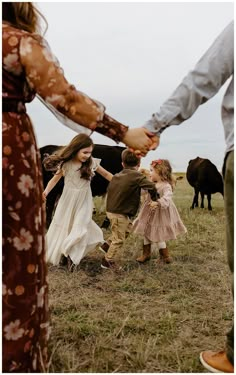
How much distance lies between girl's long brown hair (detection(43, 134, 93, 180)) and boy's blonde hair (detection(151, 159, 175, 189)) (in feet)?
2.44

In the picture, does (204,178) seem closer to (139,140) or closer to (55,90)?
(139,140)

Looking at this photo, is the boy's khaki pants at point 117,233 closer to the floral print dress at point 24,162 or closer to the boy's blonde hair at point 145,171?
the boy's blonde hair at point 145,171

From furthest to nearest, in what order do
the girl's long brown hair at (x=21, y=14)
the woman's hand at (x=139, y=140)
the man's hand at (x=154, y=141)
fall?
1. the man's hand at (x=154, y=141)
2. the woman's hand at (x=139, y=140)
3. the girl's long brown hair at (x=21, y=14)

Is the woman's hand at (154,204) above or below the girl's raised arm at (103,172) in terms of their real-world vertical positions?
below

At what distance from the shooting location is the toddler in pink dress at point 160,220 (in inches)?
210

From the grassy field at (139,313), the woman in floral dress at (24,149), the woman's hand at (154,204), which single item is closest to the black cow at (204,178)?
the grassy field at (139,313)

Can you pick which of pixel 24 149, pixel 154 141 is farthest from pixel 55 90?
pixel 154 141

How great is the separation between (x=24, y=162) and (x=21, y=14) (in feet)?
2.10

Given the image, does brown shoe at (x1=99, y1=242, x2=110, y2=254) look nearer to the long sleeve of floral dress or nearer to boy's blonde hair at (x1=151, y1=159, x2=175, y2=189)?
boy's blonde hair at (x1=151, y1=159, x2=175, y2=189)

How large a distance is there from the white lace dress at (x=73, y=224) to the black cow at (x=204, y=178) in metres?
5.82

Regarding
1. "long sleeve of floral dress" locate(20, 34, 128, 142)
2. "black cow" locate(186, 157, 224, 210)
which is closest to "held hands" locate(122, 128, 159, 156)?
"long sleeve of floral dress" locate(20, 34, 128, 142)

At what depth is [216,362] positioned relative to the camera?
2.66 metres

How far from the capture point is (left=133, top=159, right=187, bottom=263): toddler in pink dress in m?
5.32

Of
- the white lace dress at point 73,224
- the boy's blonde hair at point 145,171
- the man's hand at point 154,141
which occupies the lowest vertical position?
the white lace dress at point 73,224
